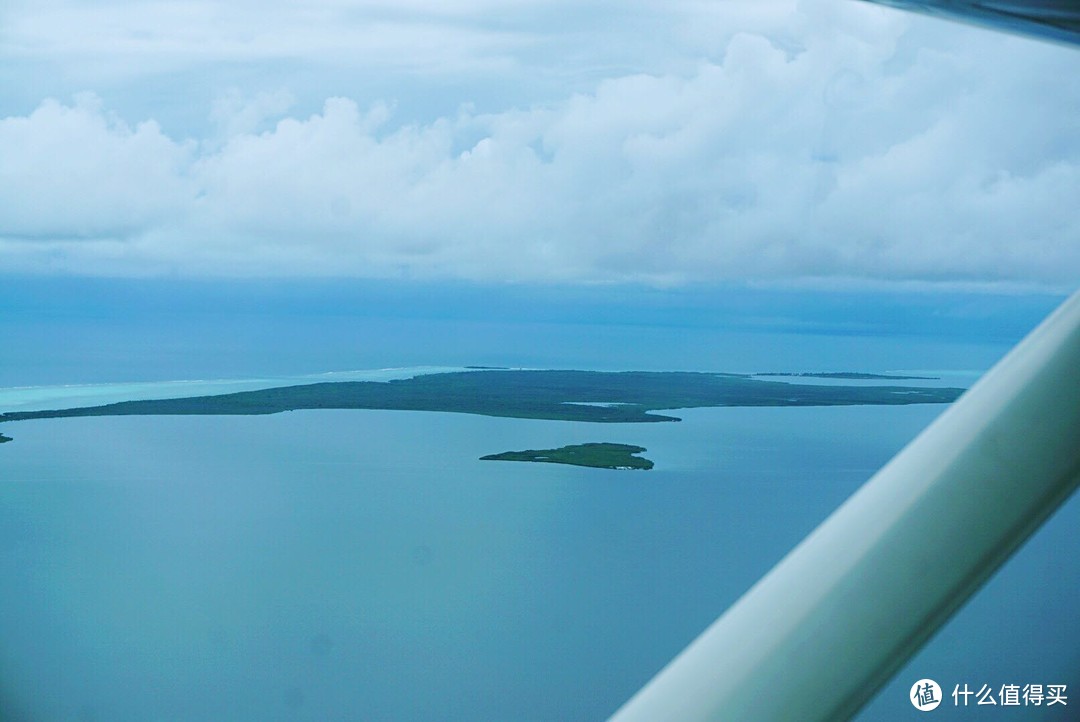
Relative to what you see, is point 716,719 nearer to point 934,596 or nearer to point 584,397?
point 934,596

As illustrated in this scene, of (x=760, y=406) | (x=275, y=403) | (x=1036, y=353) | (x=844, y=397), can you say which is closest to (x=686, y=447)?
(x=760, y=406)

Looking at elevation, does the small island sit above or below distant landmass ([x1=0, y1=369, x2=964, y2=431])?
below

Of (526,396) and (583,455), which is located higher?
(526,396)

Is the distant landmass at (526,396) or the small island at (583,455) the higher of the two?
the distant landmass at (526,396)

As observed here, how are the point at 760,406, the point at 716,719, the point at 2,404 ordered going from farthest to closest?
the point at 760,406
the point at 2,404
the point at 716,719
